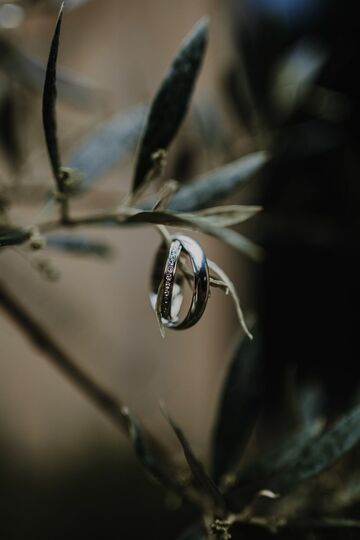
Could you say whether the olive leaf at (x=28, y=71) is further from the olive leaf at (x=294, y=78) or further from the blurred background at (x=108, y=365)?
the blurred background at (x=108, y=365)

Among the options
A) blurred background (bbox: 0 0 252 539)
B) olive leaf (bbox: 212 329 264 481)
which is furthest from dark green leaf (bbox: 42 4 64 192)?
blurred background (bbox: 0 0 252 539)

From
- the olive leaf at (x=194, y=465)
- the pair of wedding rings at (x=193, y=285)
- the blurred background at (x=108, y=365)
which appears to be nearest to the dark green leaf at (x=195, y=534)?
the olive leaf at (x=194, y=465)

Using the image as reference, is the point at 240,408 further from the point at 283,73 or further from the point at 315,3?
the point at 315,3

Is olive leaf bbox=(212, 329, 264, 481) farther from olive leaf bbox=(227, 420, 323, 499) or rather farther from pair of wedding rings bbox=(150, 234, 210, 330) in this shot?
pair of wedding rings bbox=(150, 234, 210, 330)

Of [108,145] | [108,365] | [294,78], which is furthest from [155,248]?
[108,145]

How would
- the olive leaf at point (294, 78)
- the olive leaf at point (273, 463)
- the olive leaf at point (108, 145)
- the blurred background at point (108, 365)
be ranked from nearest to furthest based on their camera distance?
the olive leaf at point (273, 463)
the olive leaf at point (108, 145)
the olive leaf at point (294, 78)
the blurred background at point (108, 365)

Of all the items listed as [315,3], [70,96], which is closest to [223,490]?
[70,96]
